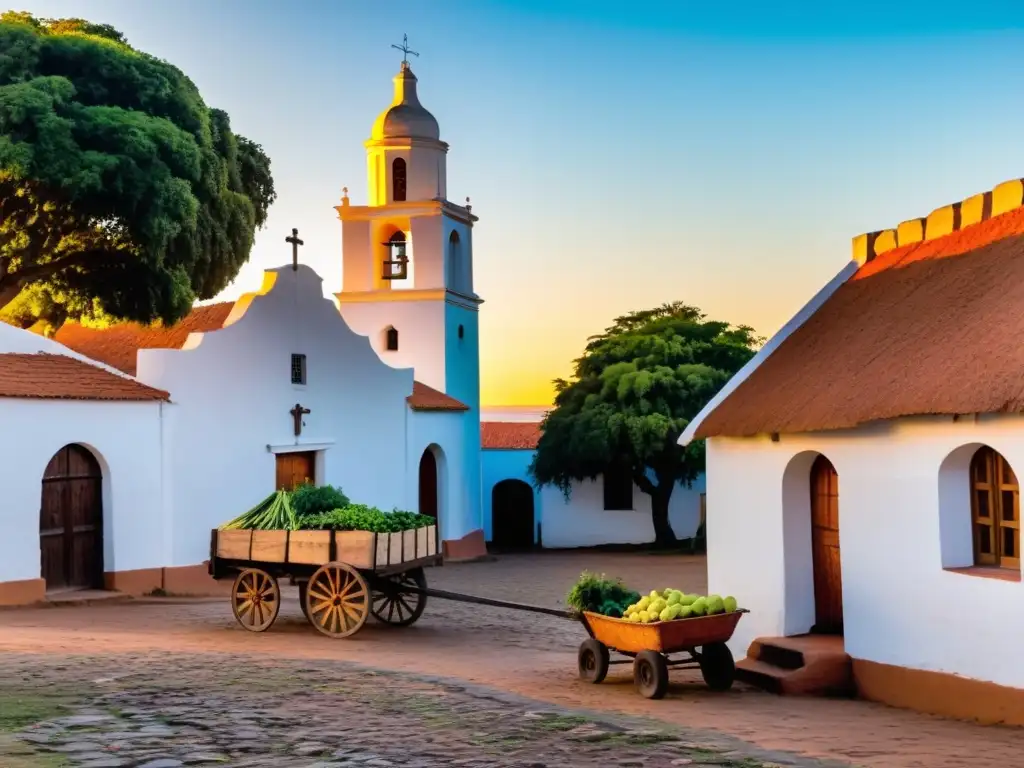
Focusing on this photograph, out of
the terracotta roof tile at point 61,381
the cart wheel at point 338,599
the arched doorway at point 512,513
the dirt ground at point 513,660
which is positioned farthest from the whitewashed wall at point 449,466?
the cart wheel at point 338,599

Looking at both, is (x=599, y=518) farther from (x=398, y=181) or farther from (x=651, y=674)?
(x=651, y=674)

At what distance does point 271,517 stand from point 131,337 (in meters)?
11.4

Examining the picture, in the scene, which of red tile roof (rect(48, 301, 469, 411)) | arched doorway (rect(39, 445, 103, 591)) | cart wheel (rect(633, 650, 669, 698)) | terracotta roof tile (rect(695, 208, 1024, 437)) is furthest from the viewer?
red tile roof (rect(48, 301, 469, 411))

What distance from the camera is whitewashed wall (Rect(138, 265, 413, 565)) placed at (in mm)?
21453

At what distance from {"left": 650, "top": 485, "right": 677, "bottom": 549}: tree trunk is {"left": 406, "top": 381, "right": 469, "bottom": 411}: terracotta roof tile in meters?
7.08

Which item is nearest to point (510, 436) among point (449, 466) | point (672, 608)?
point (449, 466)

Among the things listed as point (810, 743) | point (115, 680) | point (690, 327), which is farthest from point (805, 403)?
point (690, 327)

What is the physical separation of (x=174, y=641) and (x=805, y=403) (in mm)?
8012

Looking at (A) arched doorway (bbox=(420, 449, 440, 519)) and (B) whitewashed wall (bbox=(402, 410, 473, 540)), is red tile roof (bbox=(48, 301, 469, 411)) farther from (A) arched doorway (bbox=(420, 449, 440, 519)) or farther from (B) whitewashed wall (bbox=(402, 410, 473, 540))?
(A) arched doorway (bbox=(420, 449, 440, 519))

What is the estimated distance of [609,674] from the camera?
13.2m

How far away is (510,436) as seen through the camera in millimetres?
41969

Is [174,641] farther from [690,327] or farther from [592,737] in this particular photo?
[690,327]

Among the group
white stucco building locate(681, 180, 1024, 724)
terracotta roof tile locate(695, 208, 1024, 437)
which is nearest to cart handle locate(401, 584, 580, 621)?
white stucco building locate(681, 180, 1024, 724)

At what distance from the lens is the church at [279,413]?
19.3 metres
